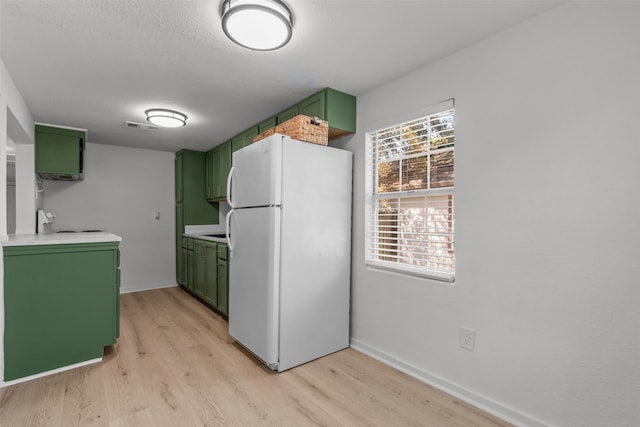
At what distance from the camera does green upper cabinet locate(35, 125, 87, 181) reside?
3.55 meters

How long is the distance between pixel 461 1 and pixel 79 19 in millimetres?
2057

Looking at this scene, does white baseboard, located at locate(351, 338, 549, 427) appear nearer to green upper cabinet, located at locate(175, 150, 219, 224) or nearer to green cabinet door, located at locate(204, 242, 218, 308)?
green cabinet door, located at locate(204, 242, 218, 308)

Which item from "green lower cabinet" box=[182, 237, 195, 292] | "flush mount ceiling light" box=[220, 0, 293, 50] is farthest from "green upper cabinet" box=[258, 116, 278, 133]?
"green lower cabinet" box=[182, 237, 195, 292]

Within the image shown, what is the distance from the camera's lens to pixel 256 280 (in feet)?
8.10

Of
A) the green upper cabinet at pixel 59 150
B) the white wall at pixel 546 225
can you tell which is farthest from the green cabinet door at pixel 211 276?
the white wall at pixel 546 225

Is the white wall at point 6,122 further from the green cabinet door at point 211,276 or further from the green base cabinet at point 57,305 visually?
the green cabinet door at point 211,276

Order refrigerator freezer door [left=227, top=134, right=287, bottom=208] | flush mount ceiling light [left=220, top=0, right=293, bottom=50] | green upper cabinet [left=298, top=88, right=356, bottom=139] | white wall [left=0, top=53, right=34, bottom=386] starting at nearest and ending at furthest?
flush mount ceiling light [left=220, top=0, right=293, bottom=50], white wall [left=0, top=53, right=34, bottom=386], refrigerator freezer door [left=227, top=134, right=287, bottom=208], green upper cabinet [left=298, top=88, right=356, bottom=139]

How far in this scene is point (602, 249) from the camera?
1.49 meters

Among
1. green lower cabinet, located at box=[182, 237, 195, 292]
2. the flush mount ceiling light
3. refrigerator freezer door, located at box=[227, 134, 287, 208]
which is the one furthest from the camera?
green lower cabinet, located at box=[182, 237, 195, 292]

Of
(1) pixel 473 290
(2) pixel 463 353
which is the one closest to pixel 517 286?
(1) pixel 473 290

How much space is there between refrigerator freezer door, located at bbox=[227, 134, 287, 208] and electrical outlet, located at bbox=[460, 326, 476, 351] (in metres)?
1.52

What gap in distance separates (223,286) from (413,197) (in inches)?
91.4

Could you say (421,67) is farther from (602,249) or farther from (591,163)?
(602,249)

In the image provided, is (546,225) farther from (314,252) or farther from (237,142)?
(237,142)
